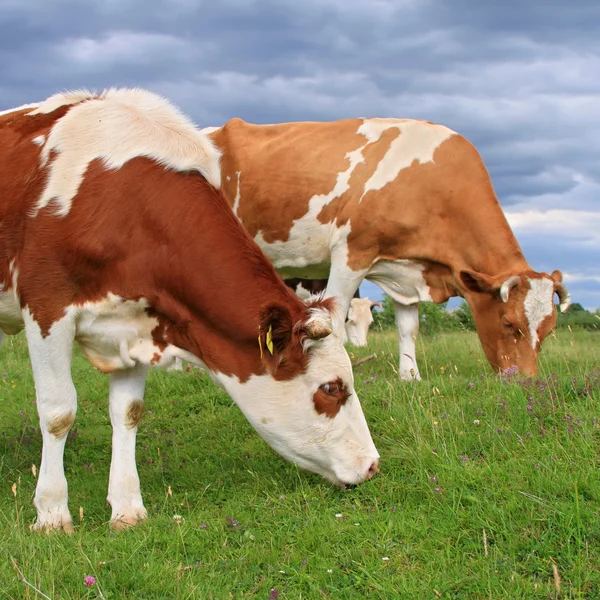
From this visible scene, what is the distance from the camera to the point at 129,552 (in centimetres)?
511

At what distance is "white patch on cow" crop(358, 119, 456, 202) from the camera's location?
9961 millimetres

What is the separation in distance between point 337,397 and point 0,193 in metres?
2.91

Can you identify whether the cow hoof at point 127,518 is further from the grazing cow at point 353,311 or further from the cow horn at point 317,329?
the grazing cow at point 353,311

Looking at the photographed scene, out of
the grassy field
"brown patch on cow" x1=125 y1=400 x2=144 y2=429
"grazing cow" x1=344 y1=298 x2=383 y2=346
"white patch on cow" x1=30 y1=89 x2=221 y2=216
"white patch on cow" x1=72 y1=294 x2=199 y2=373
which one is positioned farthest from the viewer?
"grazing cow" x1=344 y1=298 x2=383 y2=346

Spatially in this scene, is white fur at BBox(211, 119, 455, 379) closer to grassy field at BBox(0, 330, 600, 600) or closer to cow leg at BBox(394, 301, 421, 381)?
cow leg at BBox(394, 301, 421, 381)

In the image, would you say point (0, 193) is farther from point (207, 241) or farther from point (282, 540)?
point (282, 540)

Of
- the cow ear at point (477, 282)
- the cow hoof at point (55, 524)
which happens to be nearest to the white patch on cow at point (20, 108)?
the cow hoof at point (55, 524)

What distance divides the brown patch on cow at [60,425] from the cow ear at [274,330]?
5.07 ft

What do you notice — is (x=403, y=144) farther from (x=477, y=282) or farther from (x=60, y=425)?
(x=60, y=425)

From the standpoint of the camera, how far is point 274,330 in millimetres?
5402

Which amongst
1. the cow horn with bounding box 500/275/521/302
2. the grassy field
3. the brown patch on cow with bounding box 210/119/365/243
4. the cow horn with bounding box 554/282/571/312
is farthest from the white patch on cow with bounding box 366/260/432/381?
the grassy field

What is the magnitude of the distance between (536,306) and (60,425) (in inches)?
223

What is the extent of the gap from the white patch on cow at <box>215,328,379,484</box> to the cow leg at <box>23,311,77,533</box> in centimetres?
110

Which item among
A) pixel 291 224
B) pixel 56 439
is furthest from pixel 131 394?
pixel 291 224
